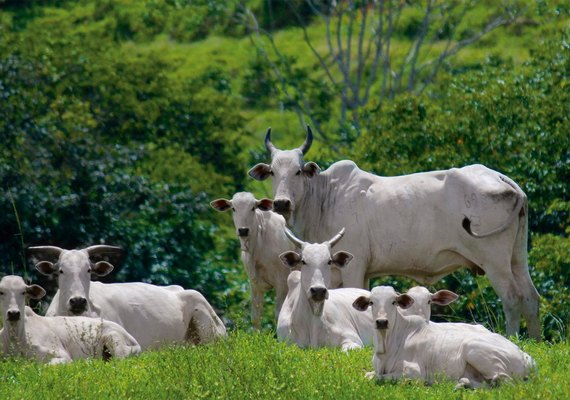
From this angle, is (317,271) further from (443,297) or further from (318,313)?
(443,297)

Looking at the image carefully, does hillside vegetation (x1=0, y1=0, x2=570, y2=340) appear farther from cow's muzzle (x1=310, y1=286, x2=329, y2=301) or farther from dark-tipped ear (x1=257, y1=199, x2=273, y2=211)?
dark-tipped ear (x1=257, y1=199, x2=273, y2=211)

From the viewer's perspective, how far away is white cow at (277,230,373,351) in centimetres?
1611

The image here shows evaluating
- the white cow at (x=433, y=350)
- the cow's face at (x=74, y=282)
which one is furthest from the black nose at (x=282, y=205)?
the white cow at (x=433, y=350)

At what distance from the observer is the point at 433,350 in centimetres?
Answer: 1359

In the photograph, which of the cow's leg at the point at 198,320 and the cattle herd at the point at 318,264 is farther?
the cow's leg at the point at 198,320

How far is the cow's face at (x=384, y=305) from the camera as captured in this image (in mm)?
13656

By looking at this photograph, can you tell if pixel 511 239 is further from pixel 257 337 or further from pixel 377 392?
pixel 377 392

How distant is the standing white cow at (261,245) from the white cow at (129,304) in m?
1.03

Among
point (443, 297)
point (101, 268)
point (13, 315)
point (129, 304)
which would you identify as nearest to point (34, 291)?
point (13, 315)

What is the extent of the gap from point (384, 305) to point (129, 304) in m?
4.33

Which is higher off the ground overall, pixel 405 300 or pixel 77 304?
pixel 405 300

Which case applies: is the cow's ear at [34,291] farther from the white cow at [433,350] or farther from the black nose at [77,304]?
the white cow at [433,350]

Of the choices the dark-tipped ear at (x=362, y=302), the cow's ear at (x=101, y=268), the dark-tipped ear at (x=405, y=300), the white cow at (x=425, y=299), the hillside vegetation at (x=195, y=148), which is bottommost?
the hillside vegetation at (x=195, y=148)

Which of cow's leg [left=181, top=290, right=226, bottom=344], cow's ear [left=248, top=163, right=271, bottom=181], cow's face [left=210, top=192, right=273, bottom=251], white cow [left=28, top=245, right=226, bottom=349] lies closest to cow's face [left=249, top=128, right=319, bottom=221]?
cow's ear [left=248, top=163, right=271, bottom=181]
